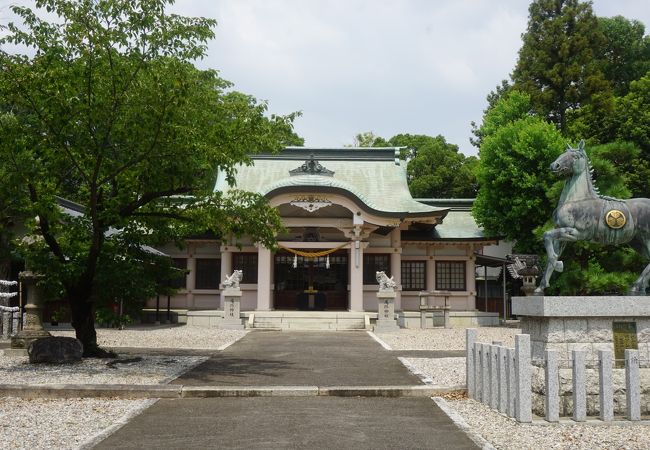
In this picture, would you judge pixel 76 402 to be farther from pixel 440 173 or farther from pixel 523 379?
pixel 440 173

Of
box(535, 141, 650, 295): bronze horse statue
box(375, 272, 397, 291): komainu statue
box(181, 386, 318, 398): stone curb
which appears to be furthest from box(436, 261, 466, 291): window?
box(181, 386, 318, 398): stone curb

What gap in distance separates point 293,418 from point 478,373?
286 cm

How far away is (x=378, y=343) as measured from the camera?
17219 mm

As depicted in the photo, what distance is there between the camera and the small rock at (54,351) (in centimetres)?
1159

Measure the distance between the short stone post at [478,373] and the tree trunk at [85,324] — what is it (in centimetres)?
766

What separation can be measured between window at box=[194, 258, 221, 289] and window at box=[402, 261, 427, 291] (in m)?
8.38

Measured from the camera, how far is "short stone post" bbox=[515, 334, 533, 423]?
6980 mm

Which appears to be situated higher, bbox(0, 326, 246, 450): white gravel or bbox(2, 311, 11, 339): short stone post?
bbox(2, 311, 11, 339): short stone post

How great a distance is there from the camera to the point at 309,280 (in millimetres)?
26562

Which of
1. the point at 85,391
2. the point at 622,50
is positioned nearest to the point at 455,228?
the point at 622,50

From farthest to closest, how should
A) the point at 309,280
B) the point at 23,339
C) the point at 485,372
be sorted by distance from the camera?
the point at 309,280 → the point at 23,339 → the point at 485,372

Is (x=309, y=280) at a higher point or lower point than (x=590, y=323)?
higher

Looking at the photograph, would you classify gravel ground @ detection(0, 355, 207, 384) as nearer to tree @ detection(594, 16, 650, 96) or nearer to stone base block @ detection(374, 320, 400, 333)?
stone base block @ detection(374, 320, 400, 333)

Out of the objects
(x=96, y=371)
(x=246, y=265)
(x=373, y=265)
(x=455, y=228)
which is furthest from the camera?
(x=455, y=228)
